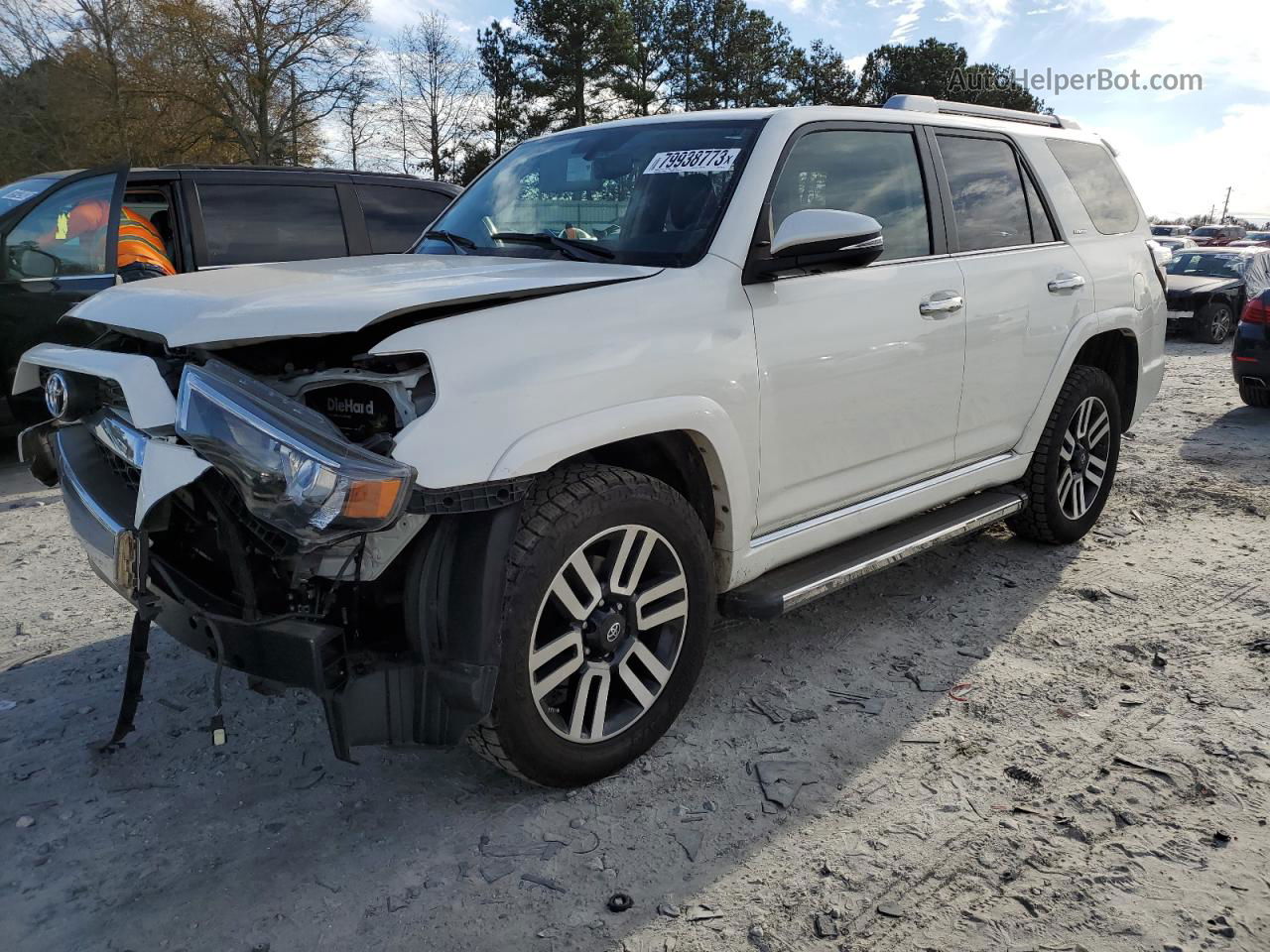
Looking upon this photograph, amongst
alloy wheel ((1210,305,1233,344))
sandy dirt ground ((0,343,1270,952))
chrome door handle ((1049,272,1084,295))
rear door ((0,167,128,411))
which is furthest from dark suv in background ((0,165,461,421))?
alloy wheel ((1210,305,1233,344))

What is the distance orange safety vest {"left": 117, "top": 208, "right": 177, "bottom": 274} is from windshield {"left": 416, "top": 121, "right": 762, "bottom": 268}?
3.60m

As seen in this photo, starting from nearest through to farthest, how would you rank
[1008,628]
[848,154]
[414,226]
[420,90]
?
1. [848,154]
2. [1008,628]
3. [414,226]
4. [420,90]

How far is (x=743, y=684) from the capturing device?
3.46 metres

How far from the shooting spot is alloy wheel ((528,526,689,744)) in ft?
8.53

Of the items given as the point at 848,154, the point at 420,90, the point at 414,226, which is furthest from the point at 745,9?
the point at 848,154

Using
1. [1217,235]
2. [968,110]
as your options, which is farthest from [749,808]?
[1217,235]

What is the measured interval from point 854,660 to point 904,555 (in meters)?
0.44

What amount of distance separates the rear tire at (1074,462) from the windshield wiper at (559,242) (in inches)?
97.8

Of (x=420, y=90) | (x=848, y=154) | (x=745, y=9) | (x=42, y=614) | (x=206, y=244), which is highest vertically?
(x=745, y=9)

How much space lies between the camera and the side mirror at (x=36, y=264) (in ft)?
21.0

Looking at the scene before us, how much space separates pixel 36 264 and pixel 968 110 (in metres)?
5.89

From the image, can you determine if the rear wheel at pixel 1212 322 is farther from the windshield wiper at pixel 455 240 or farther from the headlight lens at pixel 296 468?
the headlight lens at pixel 296 468

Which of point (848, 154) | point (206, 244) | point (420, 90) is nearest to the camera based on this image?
point (848, 154)

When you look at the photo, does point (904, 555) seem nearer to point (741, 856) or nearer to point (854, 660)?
point (854, 660)
